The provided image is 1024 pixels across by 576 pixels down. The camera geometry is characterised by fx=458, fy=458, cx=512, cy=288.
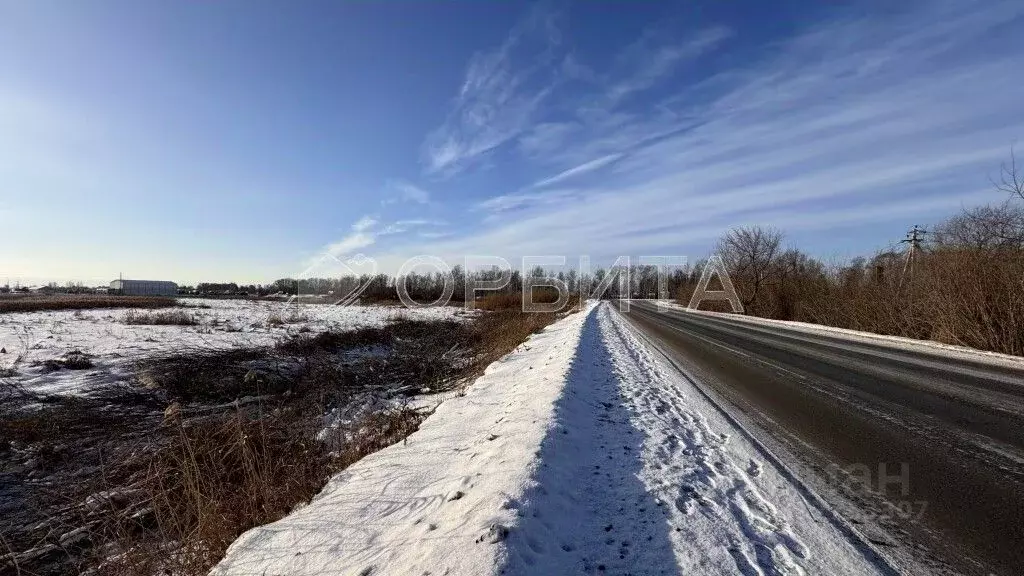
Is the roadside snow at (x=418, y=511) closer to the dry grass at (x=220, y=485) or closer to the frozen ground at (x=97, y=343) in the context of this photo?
the dry grass at (x=220, y=485)

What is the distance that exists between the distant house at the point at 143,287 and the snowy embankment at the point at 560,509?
367 ft

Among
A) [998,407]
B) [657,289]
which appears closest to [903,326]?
[998,407]

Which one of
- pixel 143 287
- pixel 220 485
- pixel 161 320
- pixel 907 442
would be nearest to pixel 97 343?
pixel 161 320

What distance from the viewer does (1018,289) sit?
12.3 metres

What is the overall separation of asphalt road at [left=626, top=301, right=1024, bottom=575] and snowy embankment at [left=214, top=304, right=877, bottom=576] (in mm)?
459

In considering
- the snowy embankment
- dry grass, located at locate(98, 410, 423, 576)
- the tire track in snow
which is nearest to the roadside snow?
the snowy embankment

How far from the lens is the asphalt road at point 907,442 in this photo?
2.94 metres

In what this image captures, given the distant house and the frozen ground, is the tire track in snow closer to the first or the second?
the frozen ground

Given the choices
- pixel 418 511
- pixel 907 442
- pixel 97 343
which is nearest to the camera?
pixel 418 511

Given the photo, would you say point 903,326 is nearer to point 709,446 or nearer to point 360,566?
point 709,446

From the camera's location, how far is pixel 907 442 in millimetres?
4770

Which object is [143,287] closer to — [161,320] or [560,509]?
[161,320]

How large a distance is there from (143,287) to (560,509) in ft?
395

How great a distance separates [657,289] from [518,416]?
106 m
